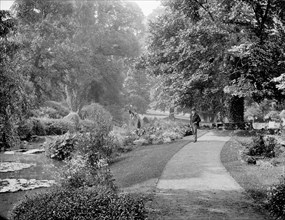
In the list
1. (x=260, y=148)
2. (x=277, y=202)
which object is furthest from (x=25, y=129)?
(x=277, y=202)

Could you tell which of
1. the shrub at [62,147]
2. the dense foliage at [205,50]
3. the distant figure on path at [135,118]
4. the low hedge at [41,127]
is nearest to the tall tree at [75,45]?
the low hedge at [41,127]

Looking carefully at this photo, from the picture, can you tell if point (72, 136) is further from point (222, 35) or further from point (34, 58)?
point (34, 58)

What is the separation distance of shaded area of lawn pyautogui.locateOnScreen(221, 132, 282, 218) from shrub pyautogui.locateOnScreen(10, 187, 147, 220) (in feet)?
11.4

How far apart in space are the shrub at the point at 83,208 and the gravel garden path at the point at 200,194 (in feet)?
3.37

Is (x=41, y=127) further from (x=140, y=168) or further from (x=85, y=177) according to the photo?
(x=85, y=177)

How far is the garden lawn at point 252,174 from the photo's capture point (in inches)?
348

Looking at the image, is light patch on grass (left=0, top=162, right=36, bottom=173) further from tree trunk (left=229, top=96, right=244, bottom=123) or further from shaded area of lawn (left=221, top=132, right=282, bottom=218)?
tree trunk (left=229, top=96, right=244, bottom=123)

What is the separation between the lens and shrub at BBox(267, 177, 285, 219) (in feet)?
22.7

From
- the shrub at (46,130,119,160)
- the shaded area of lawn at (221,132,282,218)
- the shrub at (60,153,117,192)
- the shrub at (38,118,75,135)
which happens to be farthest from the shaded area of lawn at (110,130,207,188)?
the shrub at (38,118,75,135)

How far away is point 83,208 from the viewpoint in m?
6.06

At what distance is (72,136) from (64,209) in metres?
12.4

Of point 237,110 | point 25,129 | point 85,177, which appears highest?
point 237,110

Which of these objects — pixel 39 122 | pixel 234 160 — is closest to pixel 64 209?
pixel 234 160

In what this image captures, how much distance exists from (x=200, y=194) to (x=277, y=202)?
213cm
